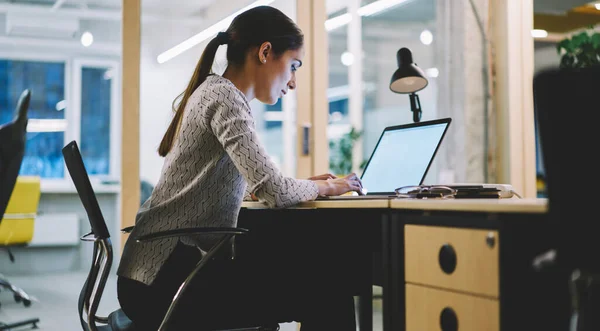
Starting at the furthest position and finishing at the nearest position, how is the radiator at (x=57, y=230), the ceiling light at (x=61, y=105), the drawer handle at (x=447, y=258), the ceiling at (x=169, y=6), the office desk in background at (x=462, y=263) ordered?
1. the ceiling light at (x=61, y=105)
2. the radiator at (x=57, y=230)
3. the ceiling at (x=169, y=6)
4. the drawer handle at (x=447, y=258)
5. the office desk in background at (x=462, y=263)

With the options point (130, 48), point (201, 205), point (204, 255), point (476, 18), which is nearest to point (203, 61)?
point (201, 205)

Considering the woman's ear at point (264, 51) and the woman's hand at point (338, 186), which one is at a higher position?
the woman's ear at point (264, 51)

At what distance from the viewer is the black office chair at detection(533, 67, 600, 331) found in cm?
105

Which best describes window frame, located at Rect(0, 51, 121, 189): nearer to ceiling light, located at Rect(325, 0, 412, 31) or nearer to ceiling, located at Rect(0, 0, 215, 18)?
ceiling, located at Rect(0, 0, 215, 18)

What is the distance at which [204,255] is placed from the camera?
1565 mm

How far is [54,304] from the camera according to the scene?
13.6 ft

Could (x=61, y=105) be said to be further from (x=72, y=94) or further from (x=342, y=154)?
(x=342, y=154)

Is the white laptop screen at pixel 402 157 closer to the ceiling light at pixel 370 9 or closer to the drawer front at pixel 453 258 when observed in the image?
Answer: the drawer front at pixel 453 258

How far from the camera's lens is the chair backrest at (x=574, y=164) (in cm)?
105

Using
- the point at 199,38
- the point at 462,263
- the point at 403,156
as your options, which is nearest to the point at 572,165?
the point at 462,263

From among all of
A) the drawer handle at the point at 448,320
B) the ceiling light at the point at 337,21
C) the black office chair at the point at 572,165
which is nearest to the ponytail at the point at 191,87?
the drawer handle at the point at 448,320

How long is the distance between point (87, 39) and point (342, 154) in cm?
308

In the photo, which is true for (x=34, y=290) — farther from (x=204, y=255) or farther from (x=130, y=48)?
(x=204, y=255)

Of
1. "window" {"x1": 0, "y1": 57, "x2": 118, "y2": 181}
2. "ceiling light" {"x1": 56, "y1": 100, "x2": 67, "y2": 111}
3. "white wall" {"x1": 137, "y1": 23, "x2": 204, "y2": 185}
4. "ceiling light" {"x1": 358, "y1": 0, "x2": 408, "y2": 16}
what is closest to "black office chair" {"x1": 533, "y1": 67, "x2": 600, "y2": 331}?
"white wall" {"x1": 137, "y1": 23, "x2": 204, "y2": 185}
